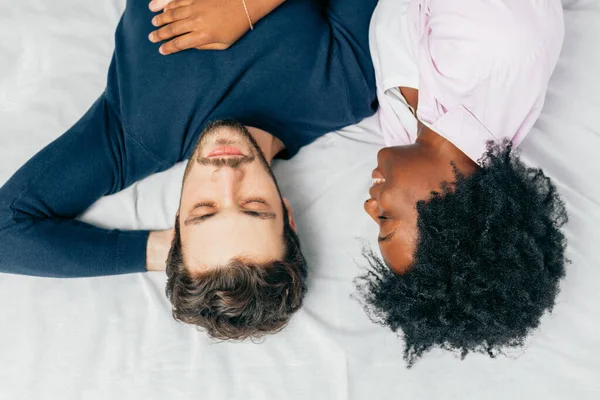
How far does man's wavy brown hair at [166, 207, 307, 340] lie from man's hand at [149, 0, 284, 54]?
39 centimetres

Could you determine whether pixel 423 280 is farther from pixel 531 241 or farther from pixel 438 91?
pixel 438 91

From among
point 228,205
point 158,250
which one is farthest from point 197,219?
point 158,250

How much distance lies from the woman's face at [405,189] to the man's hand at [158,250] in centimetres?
50

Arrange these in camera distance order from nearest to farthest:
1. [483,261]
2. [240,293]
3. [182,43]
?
[483,261], [240,293], [182,43]

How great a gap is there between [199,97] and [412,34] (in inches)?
18.8

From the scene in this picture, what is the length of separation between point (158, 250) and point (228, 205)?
0.96ft

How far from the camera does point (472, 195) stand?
101 centimetres

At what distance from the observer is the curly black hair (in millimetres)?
958

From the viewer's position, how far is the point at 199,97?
4.07 ft

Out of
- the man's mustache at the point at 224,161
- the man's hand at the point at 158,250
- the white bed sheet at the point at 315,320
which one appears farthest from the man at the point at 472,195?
the man's hand at the point at 158,250

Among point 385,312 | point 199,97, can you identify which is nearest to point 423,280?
point 385,312

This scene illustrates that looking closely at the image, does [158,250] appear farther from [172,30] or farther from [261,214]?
[172,30]

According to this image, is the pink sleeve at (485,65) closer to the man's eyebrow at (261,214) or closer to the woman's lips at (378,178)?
the woman's lips at (378,178)

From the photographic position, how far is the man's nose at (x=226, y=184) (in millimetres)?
1087
